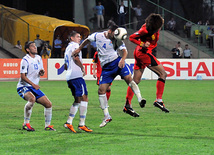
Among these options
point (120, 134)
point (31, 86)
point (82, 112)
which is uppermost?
point (31, 86)

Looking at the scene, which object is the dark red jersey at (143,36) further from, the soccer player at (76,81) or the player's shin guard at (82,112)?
the player's shin guard at (82,112)

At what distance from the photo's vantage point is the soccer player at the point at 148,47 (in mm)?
11781

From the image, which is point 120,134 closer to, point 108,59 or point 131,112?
point 131,112

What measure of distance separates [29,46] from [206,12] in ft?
104

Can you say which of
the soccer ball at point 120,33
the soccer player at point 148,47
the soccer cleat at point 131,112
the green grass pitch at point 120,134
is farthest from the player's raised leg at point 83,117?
the soccer player at point 148,47

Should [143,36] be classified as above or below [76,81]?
above

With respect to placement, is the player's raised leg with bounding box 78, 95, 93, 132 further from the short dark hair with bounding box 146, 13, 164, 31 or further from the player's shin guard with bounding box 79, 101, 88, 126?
the short dark hair with bounding box 146, 13, 164, 31

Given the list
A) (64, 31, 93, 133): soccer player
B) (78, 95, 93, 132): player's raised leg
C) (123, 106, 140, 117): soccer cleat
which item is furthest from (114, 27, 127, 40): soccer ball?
(123, 106, 140, 117): soccer cleat

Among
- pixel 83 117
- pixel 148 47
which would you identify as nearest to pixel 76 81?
pixel 83 117

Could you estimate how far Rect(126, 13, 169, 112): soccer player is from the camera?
1178 centimetres

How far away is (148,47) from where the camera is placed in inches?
490

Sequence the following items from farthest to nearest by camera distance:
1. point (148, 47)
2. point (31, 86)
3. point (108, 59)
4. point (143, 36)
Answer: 1. point (148, 47)
2. point (143, 36)
3. point (108, 59)
4. point (31, 86)

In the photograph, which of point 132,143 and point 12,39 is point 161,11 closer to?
point 12,39

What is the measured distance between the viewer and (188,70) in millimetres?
33219
